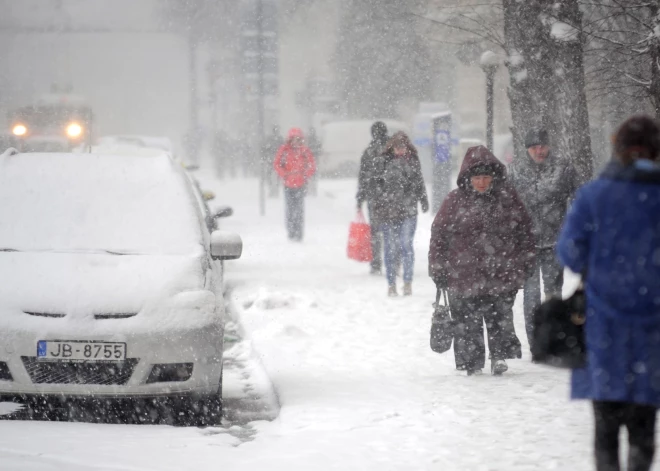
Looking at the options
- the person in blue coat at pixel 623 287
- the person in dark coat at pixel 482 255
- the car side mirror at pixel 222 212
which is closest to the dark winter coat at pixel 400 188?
→ the car side mirror at pixel 222 212

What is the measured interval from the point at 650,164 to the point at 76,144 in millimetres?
26318

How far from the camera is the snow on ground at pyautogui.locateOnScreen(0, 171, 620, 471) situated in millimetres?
5477

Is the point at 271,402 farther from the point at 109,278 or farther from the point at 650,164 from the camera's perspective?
the point at 650,164

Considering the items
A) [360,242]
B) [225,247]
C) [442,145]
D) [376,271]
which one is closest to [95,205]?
[225,247]

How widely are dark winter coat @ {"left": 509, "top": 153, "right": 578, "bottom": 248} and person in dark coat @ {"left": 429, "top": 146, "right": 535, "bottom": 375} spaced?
77cm

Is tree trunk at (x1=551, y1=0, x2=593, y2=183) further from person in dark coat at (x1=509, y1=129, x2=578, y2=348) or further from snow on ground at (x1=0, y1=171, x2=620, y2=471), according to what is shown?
person in dark coat at (x1=509, y1=129, x2=578, y2=348)

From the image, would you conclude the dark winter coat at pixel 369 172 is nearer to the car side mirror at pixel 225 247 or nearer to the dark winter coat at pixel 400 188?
the dark winter coat at pixel 400 188

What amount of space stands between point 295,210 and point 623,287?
1559 cm

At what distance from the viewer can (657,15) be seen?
9289 millimetres

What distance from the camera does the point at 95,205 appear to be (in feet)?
24.3

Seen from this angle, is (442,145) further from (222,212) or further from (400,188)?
(222,212)

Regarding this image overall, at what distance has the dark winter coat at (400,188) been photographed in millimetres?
12617

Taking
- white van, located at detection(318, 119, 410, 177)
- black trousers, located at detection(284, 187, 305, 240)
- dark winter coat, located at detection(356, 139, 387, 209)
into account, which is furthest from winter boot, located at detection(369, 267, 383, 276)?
white van, located at detection(318, 119, 410, 177)

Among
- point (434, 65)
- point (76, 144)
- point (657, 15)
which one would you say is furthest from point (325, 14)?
point (657, 15)
